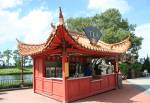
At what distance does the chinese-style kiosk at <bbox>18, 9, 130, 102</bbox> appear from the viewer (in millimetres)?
12281

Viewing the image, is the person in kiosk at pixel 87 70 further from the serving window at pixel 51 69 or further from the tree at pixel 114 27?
the tree at pixel 114 27

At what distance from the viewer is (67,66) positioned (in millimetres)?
12328

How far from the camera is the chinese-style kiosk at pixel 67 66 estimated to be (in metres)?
12.3

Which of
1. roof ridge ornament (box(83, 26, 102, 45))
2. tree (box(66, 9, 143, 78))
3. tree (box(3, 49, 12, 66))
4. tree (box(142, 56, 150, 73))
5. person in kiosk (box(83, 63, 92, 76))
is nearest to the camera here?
roof ridge ornament (box(83, 26, 102, 45))

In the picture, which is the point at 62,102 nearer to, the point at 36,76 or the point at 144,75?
the point at 36,76

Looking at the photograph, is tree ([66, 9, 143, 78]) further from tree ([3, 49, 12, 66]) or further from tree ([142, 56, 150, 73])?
tree ([3, 49, 12, 66])

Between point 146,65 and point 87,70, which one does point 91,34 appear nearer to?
point 87,70

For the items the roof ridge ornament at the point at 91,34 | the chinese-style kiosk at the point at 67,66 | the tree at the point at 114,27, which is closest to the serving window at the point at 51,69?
the chinese-style kiosk at the point at 67,66

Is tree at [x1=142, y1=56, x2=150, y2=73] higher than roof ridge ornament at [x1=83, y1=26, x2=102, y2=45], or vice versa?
roof ridge ornament at [x1=83, y1=26, x2=102, y2=45]

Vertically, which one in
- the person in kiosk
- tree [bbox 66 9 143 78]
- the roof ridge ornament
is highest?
tree [bbox 66 9 143 78]

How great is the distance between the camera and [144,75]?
30.5 m

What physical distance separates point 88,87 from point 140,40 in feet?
65.3

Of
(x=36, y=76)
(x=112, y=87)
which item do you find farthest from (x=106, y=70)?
(x=36, y=76)

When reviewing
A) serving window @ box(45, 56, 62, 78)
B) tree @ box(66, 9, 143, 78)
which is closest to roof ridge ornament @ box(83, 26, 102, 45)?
serving window @ box(45, 56, 62, 78)
